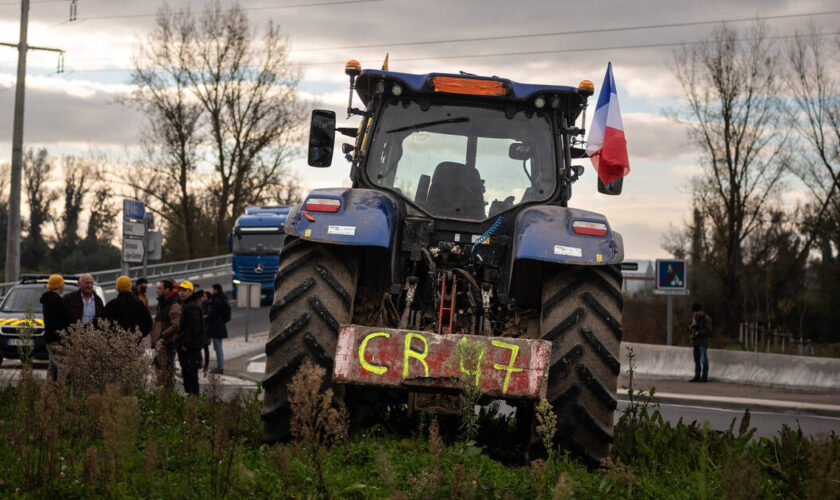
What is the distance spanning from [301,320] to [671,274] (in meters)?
17.1

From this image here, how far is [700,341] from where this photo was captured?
863 inches

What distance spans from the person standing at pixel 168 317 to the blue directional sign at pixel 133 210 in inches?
283

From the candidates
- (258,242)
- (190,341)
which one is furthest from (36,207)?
(190,341)

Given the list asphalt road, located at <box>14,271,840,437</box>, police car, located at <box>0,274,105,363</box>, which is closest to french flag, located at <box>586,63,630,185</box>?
asphalt road, located at <box>14,271,840,437</box>

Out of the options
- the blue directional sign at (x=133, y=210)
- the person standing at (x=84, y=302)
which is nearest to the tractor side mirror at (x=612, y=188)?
the person standing at (x=84, y=302)

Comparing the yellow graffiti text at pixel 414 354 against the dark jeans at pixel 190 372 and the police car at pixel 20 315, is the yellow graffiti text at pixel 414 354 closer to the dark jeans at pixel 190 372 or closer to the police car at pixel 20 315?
the dark jeans at pixel 190 372

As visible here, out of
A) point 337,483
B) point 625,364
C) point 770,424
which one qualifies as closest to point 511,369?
point 337,483

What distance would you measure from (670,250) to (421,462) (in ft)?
153

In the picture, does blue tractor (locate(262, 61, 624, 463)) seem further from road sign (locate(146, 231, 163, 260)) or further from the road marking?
road sign (locate(146, 231, 163, 260))

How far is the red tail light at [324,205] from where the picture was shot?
23.3 ft

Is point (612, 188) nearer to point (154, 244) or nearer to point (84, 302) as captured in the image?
point (84, 302)

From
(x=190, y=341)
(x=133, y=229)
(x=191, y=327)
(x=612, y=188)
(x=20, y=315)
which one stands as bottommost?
(x=20, y=315)

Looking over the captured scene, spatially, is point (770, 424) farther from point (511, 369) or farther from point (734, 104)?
point (734, 104)

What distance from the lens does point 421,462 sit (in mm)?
6422
